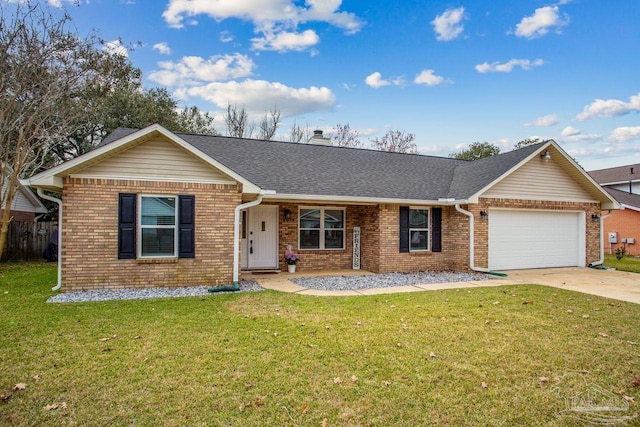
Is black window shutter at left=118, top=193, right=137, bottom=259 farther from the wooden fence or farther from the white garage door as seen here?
the white garage door

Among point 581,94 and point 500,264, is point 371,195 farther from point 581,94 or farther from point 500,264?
point 581,94

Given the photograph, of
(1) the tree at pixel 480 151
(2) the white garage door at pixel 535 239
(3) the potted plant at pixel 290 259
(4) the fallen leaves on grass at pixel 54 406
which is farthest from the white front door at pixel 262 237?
(1) the tree at pixel 480 151

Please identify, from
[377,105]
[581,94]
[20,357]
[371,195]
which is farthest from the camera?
[377,105]

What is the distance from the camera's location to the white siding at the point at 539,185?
11.7 meters

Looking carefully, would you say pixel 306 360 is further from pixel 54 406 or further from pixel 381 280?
pixel 381 280

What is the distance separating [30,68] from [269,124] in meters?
19.4

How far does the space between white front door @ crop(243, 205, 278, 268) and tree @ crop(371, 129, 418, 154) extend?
70.4ft

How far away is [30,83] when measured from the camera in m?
12.2

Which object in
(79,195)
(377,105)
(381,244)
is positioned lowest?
(381,244)

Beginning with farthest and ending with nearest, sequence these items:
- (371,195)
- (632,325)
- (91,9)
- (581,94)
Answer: (581,94)
(91,9)
(371,195)
(632,325)

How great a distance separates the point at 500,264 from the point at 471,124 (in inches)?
393

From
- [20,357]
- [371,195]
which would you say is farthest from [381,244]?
[20,357]

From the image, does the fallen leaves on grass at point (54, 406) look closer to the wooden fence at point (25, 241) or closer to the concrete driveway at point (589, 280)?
the concrete driveway at point (589, 280)

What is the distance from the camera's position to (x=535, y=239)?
495 inches
